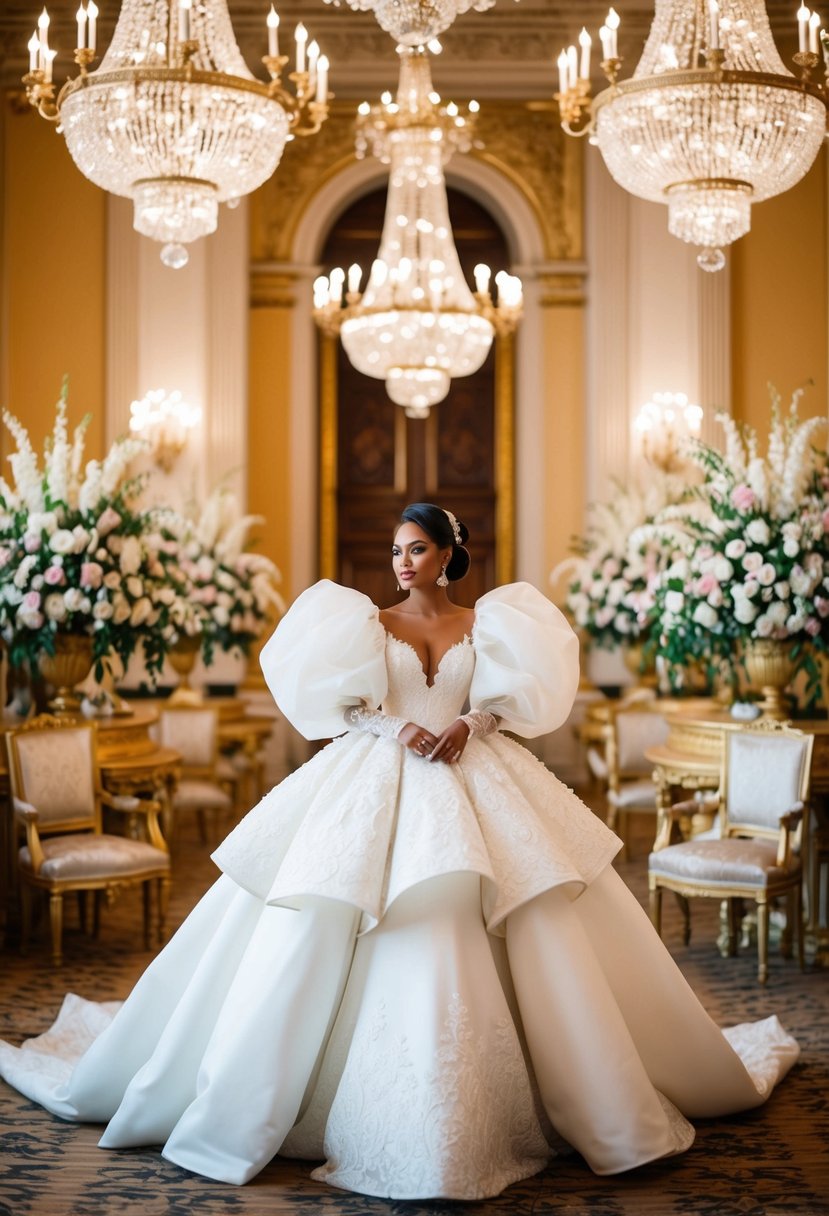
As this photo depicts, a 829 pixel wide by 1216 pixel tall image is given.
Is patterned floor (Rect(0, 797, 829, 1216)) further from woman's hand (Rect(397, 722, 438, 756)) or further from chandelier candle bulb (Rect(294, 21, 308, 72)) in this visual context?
chandelier candle bulb (Rect(294, 21, 308, 72))

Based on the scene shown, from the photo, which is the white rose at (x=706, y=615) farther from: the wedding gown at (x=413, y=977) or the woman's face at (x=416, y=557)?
the woman's face at (x=416, y=557)

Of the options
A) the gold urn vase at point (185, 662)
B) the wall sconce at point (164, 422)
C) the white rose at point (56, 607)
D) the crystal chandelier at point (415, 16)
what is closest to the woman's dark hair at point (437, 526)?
the crystal chandelier at point (415, 16)

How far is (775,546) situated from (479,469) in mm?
5902

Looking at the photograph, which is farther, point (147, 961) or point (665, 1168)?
point (147, 961)

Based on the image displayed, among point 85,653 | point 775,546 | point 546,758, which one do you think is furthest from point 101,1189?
point 546,758

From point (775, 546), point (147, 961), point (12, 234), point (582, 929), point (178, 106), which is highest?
point (12, 234)

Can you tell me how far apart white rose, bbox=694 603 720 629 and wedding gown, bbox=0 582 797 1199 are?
2759 mm

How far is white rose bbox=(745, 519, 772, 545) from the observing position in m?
6.71

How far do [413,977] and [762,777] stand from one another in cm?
301

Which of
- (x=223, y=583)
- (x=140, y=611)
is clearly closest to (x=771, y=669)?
(x=140, y=611)

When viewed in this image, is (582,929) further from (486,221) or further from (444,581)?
(486,221)

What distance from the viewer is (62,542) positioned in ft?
22.6

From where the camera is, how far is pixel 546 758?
1198 centimetres

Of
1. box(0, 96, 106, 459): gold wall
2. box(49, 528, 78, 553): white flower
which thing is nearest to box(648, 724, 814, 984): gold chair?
box(49, 528, 78, 553): white flower
